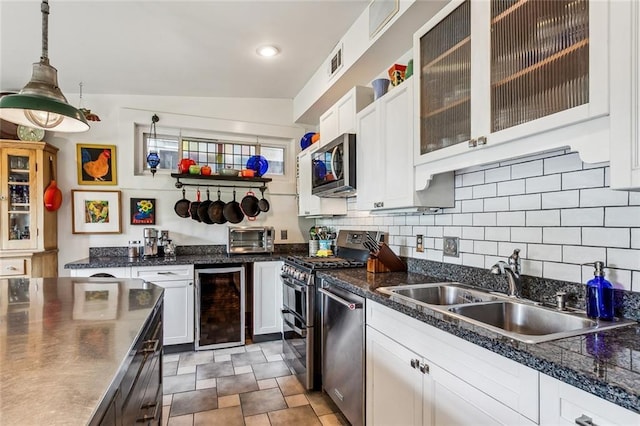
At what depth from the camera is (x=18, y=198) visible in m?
3.27

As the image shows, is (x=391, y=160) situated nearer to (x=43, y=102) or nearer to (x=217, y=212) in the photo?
(x=43, y=102)

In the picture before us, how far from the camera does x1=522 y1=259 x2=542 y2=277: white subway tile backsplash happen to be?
1.55 meters

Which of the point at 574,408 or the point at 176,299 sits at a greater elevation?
the point at 574,408

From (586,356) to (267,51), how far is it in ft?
9.66

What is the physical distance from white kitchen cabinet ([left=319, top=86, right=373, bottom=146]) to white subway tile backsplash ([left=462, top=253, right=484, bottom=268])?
1274 mm

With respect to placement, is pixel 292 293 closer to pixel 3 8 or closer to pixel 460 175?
pixel 460 175

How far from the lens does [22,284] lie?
2002mm

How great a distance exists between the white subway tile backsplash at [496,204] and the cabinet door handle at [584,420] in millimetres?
1068

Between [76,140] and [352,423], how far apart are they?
12.3 ft

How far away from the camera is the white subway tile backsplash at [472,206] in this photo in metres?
1.89

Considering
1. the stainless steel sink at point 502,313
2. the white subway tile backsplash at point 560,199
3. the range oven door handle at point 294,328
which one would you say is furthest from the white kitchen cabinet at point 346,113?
the range oven door handle at point 294,328

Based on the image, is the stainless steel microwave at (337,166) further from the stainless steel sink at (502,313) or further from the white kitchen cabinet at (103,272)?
the white kitchen cabinet at (103,272)

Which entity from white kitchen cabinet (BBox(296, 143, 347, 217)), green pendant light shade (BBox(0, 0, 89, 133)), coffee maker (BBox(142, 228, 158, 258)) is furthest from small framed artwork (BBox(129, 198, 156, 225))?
green pendant light shade (BBox(0, 0, 89, 133))

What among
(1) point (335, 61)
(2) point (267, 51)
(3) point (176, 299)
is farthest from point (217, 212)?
(1) point (335, 61)
